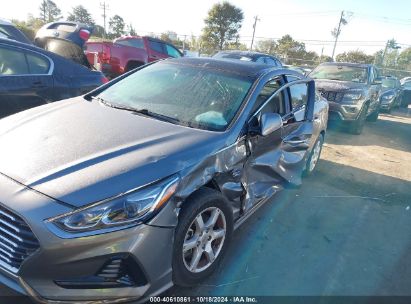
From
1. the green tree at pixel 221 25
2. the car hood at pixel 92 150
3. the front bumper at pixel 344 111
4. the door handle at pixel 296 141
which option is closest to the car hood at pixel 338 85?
the front bumper at pixel 344 111

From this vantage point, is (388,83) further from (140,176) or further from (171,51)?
(140,176)

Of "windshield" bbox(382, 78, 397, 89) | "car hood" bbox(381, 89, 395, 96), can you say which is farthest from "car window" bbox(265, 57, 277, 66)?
"windshield" bbox(382, 78, 397, 89)

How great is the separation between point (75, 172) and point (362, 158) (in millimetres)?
6194

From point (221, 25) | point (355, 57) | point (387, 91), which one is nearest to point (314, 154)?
point (387, 91)

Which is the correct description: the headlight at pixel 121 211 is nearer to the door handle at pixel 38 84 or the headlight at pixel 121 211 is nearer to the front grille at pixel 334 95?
the door handle at pixel 38 84

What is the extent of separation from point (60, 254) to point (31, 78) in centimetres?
334

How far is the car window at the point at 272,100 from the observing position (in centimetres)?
331

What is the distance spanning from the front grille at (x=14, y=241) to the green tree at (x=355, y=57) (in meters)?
44.4

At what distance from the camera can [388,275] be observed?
3.16m

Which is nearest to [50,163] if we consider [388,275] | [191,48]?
[388,275]

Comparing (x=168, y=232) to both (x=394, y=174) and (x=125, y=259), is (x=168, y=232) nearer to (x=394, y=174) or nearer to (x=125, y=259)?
(x=125, y=259)

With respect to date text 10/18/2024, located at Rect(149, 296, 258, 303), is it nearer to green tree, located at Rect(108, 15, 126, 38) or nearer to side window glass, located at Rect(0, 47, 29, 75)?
side window glass, located at Rect(0, 47, 29, 75)

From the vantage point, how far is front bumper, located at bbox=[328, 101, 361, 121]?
8.55m

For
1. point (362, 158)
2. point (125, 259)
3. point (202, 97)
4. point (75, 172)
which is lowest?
point (362, 158)
